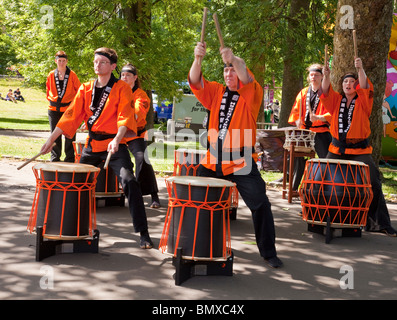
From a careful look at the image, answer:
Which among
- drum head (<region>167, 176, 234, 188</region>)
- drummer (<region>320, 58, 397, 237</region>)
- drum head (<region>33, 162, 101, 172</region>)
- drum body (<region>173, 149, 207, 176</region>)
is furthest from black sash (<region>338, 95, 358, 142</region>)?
drum head (<region>33, 162, 101, 172</region>)

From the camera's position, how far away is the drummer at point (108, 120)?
241 inches

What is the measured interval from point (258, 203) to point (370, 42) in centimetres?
434

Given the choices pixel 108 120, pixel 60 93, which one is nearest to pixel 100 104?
pixel 108 120

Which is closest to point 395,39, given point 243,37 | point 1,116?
point 243,37

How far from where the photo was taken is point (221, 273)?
5359 mm

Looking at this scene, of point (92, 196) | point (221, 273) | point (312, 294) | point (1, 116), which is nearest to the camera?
point (312, 294)

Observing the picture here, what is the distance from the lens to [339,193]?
6.99 m

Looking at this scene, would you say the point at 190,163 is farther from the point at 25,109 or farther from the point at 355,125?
the point at 25,109

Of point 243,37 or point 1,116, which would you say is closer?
point 243,37

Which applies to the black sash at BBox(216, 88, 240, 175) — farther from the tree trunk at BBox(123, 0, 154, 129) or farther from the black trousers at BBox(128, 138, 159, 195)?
the tree trunk at BBox(123, 0, 154, 129)

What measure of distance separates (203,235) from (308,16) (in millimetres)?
10735

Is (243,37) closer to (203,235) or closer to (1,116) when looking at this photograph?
(203,235)

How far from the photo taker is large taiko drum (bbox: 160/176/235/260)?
5.20m

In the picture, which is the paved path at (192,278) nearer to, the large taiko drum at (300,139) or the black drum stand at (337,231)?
the black drum stand at (337,231)
